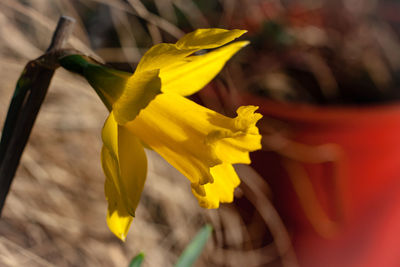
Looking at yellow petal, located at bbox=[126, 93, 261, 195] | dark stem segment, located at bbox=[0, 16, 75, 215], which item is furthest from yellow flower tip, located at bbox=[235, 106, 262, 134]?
dark stem segment, located at bbox=[0, 16, 75, 215]

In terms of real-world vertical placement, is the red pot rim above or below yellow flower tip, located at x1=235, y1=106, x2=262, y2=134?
above

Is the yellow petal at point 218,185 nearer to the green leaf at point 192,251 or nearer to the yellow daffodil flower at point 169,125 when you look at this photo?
the yellow daffodil flower at point 169,125

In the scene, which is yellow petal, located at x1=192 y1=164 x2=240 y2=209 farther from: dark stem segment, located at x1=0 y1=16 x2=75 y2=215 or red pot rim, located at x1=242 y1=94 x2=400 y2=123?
red pot rim, located at x1=242 y1=94 x2=400 y2=123

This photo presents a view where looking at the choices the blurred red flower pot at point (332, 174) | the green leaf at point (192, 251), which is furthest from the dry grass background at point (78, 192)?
the green leaf at point (192, 251)

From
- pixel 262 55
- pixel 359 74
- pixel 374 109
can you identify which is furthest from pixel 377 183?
pixel 262 55

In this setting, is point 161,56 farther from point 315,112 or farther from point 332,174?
point 332,174

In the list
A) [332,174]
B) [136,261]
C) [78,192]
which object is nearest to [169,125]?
[136,261]

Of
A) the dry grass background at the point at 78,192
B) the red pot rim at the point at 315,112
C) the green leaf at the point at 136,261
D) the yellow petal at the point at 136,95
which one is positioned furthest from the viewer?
the red pot rim at the point at 315,112
